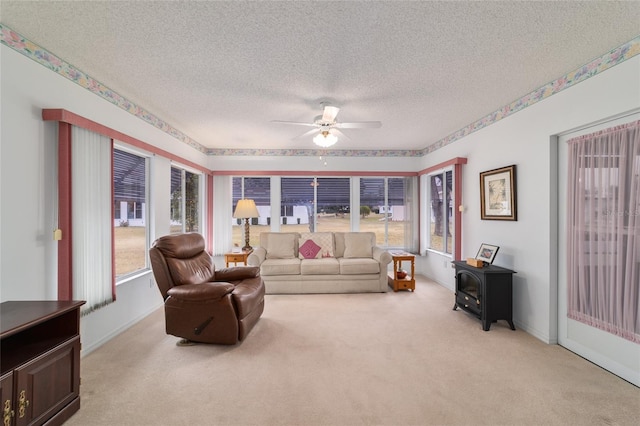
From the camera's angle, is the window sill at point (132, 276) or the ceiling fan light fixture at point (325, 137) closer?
the window sill at point (132, 276)

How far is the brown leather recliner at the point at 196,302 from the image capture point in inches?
106

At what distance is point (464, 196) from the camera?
4.37 metres

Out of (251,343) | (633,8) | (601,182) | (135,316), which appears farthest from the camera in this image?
(135,316)

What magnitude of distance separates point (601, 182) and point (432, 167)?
2.92 m

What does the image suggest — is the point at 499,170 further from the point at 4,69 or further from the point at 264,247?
the point at 4,69

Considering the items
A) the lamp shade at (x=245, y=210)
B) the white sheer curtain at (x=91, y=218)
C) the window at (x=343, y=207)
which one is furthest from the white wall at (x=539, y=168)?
the white sheer curtain at (x=91, y=218)

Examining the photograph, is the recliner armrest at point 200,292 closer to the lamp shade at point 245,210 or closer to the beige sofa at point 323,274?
the beige sofa at point 323,274

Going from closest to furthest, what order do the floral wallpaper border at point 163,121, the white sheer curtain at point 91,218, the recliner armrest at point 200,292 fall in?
1. the floral wallpaper border at point 163,121
2. the white sheer curtain at point 91,218
3. the recliner armrest at point 200,292

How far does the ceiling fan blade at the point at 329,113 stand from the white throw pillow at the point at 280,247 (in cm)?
248

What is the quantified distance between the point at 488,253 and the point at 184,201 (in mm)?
4575

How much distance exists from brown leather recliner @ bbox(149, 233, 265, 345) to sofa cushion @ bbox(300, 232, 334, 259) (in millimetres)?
2069

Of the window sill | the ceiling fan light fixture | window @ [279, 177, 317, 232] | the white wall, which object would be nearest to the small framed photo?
the white wall

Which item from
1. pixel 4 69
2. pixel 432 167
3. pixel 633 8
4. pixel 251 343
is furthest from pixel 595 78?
pixel 4 69

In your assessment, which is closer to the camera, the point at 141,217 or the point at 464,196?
the point at 141,217
